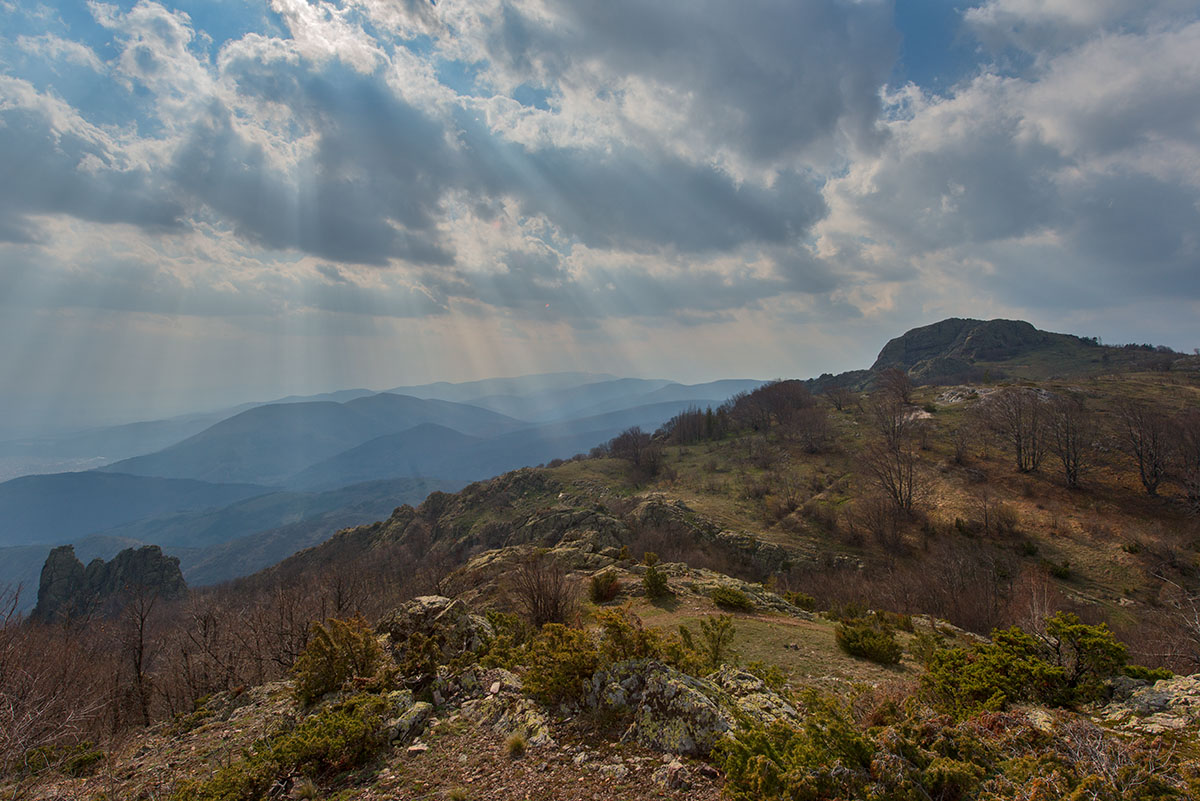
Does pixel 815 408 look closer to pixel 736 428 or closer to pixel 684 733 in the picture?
pixel 736 428

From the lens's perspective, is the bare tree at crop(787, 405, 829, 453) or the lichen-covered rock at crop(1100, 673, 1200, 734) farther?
the bare tree at crop(787, 405, 829, 453)

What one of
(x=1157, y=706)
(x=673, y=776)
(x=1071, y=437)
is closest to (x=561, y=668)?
(x=673, y=776)

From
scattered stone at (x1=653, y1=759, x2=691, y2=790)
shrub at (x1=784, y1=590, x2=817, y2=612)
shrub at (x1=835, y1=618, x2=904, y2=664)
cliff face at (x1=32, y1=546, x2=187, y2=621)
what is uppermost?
scattered stone at (x1=653, y1=759, x2=691, y2=790)

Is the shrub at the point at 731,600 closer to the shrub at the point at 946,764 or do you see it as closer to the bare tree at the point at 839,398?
the shrub at the point at 946,764

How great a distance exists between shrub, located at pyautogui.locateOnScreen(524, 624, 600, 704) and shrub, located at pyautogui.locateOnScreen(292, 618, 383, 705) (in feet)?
17.2

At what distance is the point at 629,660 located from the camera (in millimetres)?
9055

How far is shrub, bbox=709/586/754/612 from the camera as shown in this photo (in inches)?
770

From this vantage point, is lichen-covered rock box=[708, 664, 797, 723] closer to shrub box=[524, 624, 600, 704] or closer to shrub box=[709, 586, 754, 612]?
shrub box=[524, 624, 600, 704]

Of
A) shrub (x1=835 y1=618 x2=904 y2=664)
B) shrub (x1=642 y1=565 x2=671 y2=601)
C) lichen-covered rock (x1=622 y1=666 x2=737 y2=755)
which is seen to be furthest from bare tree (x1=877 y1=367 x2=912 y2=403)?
lichen-covered rock (x1=622 y1=666 x2=737 y2=755)

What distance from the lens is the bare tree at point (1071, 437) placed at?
41.1 m

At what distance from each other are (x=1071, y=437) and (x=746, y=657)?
160 feet

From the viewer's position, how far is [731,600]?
1956 cm

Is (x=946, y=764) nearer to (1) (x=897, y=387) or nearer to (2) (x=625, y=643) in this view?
(2) (x=625, y=643)

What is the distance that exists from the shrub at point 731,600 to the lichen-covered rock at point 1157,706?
12.5 m
